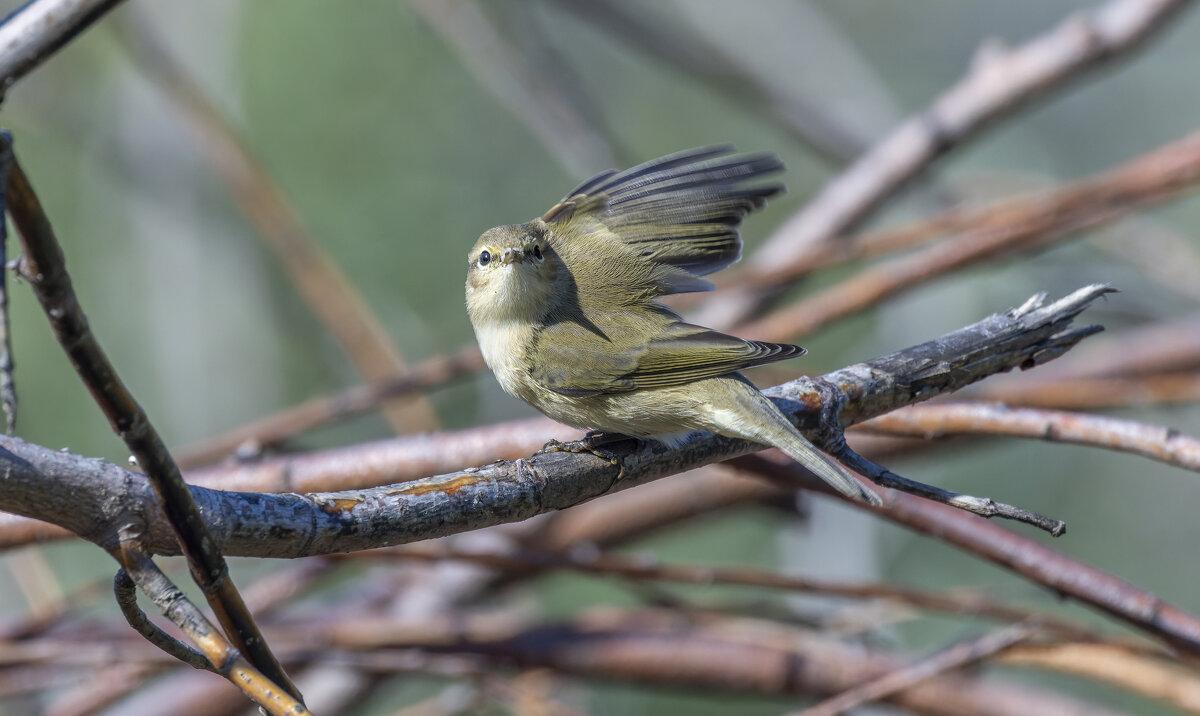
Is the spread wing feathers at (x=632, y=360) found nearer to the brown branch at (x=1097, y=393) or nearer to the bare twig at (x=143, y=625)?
the brown branch at (x=1097, y=393)

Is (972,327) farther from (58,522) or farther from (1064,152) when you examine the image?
(1064,152)

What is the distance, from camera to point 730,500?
2996 millimetres

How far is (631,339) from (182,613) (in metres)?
1.66

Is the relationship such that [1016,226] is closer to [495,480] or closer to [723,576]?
[723,576]

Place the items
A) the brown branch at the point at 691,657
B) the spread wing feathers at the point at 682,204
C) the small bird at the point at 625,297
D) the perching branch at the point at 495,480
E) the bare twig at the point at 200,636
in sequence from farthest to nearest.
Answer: the brown branch at the point at 691,657, the spread wing feathers at the point at 682,204, the small bird at the point at 625,297, the perching branch at the point at 495,480, the bare twig at the point at 200,636

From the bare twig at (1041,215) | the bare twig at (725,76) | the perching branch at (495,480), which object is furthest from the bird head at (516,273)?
the bare twig at (725,76)

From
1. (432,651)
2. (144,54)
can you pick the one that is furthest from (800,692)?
(144,54)

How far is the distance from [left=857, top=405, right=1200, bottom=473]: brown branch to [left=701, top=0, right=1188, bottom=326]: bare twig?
3.81 feet

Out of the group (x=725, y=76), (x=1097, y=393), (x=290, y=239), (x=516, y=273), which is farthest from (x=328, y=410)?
(x=725, y=76)

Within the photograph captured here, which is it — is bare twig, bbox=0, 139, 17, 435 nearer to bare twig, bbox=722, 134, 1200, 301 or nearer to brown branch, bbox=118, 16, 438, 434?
bare twig, bbox=722, 134, 1200, 301

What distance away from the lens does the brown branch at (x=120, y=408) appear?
0.83 m

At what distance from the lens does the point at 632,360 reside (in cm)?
248

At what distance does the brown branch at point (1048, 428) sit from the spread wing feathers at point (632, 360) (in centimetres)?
43

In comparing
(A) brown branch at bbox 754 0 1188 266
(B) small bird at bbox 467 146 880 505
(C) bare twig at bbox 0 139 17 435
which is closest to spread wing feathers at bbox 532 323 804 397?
(B) small bird at bbox 467 146 880 505
